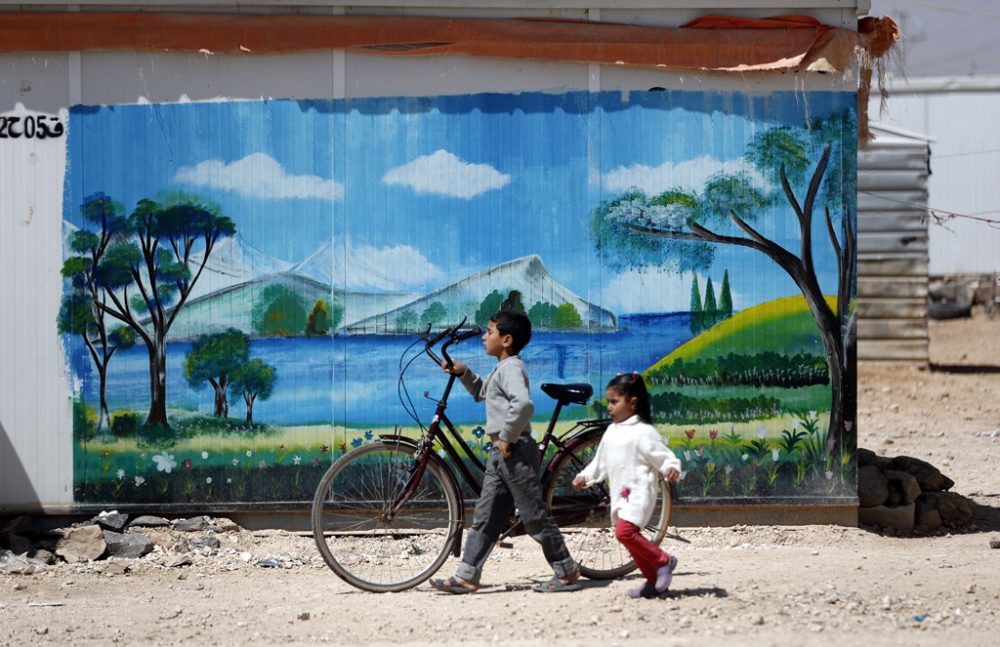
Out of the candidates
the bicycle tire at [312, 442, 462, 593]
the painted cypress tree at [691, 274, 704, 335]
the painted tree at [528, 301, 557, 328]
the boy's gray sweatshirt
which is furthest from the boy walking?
the painted cypress tree at [691, 274, 704, 335]

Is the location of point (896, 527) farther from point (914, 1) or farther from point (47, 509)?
point (914, 1)

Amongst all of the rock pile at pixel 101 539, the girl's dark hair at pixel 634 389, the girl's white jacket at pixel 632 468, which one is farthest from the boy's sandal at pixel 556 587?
the rock pile at pixel 101 539

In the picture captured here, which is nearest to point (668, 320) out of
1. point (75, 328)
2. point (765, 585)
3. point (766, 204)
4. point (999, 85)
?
point (766, 204)

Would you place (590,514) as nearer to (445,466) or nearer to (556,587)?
(556,587)

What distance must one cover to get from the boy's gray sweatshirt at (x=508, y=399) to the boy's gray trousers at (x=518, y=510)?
13 cm

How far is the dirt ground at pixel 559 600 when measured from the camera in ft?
18.6

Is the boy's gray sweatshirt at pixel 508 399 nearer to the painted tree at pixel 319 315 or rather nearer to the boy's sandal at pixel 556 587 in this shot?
the boy's sandal at pixel 556 587

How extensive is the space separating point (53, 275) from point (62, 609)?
7.93 ft

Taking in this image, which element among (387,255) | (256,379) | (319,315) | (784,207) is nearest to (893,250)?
(784,207)

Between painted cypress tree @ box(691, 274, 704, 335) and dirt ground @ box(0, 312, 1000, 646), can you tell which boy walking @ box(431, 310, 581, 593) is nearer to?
dirt ground @ box(0, 312, 1000, 646)

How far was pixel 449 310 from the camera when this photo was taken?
7.85 meters

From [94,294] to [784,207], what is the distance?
4517 mm

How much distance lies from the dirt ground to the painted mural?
892 millimetres

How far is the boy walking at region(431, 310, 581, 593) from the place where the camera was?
6.33m
